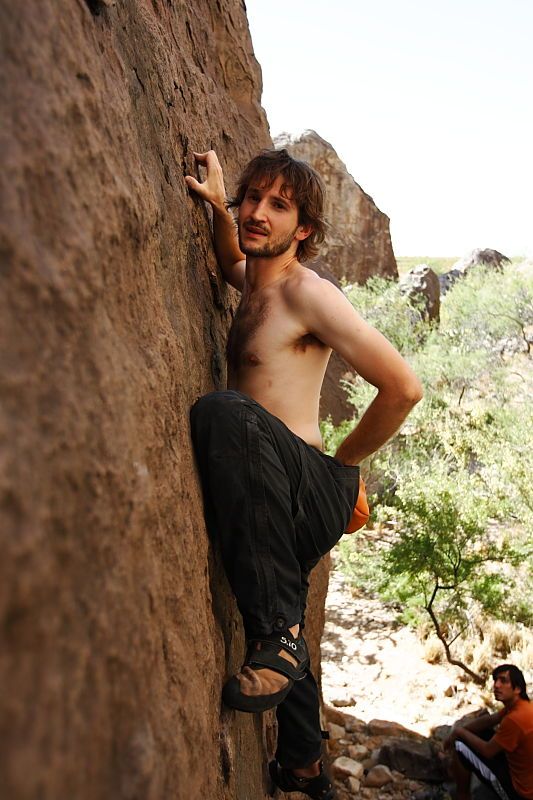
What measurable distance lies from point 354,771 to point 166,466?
5.22m

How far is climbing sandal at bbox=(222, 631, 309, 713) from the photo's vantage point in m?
1.96

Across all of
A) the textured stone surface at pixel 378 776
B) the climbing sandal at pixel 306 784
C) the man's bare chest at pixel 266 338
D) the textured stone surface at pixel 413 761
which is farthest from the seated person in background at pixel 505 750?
the man's bare chest at pixel 266 338

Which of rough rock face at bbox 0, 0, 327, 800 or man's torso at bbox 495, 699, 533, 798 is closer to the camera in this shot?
rough rock face at bbox 0, 0, 327, 800

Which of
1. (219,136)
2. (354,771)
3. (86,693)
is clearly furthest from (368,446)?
(354,771)

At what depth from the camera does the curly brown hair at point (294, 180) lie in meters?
2.64

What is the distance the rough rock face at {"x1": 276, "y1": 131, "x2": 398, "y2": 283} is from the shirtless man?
1963cm

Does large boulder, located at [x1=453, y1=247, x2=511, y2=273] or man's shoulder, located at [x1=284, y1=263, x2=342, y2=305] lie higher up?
large boulder, located at [x1=453, y1=247, x2=511, y2=273]

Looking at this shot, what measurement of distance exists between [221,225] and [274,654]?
176 centimetres

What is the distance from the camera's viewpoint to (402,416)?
2453 millimetres

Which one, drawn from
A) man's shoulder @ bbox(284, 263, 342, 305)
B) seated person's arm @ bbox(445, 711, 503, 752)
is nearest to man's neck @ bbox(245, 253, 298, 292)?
man's shoulder @ bbox(284, 263, 342, 305)

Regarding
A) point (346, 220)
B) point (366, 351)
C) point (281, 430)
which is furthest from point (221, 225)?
point (346, 220)

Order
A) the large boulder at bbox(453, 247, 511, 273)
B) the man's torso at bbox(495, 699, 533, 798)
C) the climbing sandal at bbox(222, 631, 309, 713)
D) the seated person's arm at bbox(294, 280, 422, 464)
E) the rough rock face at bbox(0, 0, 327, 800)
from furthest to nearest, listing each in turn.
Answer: the large boulder at bbox(453, 247, 511, 273)
the man's torso at bbox(495, 699, 533, 798)
the seated person's arm at bbox(294, 280, 422, 464)
the climbing sandal at bbox(222, 631, 309, 713)
the rough rock face at bbox(0, 0, 327, 800)

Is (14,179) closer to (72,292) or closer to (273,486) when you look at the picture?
(72,292)

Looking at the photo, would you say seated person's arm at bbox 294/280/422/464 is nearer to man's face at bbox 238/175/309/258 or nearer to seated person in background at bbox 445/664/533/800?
man's face at bbox 238/175/309/258
